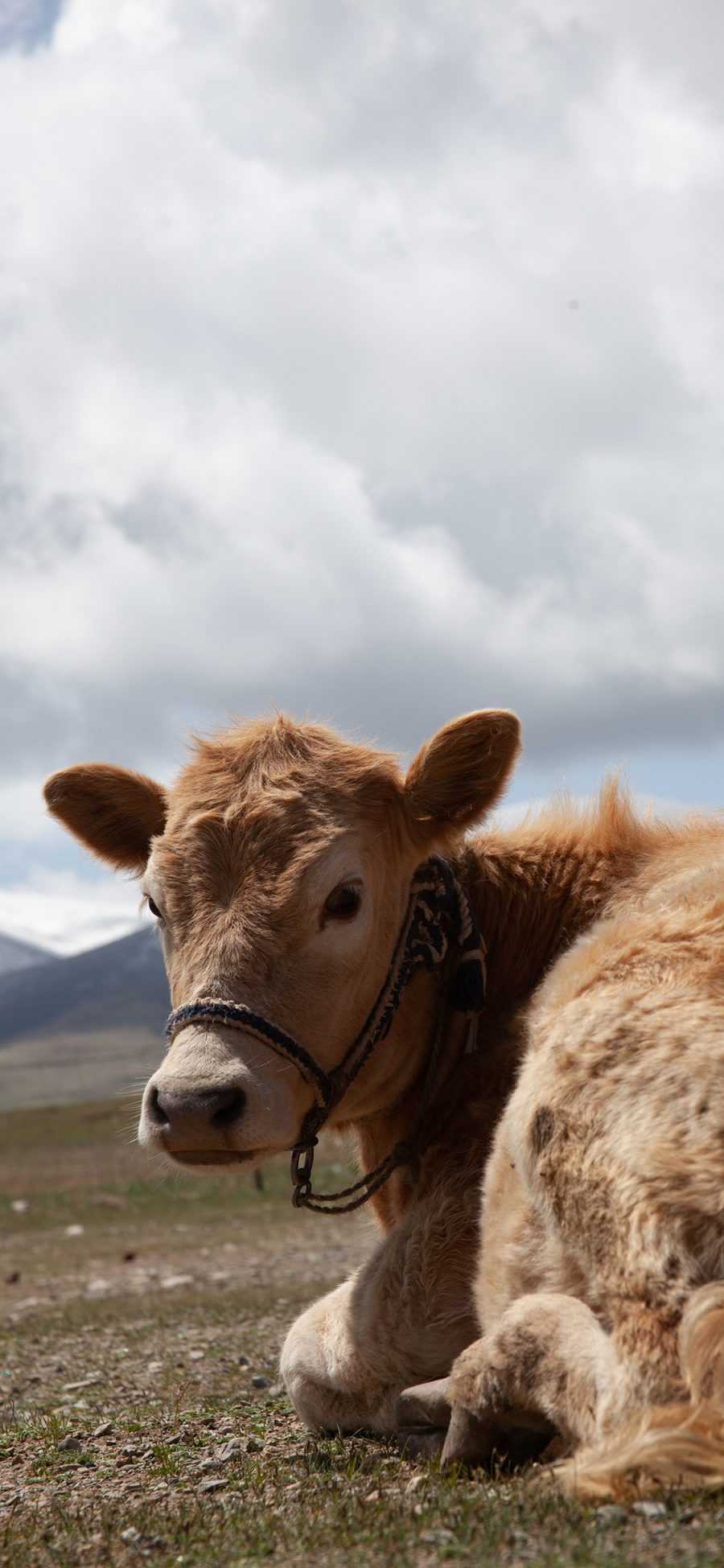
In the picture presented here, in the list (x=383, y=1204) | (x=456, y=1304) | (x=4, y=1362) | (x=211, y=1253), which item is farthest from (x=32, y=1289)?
(x=456, y=1304)

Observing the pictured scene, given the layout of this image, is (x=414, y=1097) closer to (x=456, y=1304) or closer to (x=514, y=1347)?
(x=456, y=1304)

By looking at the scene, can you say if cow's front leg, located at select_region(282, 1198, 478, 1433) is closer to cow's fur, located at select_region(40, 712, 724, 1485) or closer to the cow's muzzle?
cow's fur, located at select_region(40, 712, 724, 1485)

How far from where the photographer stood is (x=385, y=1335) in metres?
5.91

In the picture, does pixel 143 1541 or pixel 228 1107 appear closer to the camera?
pixel 143 1541

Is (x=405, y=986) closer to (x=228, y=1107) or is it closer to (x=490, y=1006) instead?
(x=490, y=1006)

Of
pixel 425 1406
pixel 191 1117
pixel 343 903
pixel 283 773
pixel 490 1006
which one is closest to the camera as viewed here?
pixel 191 1117

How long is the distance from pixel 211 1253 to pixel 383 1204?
14115mm

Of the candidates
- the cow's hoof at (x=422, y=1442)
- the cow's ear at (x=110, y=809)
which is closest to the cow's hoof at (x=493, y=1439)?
the cow's hoof at (x=422, y=1442)

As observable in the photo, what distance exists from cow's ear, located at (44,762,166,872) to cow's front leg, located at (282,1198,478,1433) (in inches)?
97.0

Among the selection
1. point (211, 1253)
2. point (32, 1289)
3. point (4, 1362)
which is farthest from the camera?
point (211, 1253)

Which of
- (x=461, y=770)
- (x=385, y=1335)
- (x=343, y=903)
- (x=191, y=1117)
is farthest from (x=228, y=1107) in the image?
(x=461, y=770)

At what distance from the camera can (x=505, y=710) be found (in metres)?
6.54

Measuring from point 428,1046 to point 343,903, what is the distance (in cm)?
105

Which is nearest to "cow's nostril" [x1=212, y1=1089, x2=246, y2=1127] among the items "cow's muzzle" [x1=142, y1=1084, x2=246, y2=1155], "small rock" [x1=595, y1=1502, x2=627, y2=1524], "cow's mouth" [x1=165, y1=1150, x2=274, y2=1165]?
"cow's muzzle" [x1=142, y1=1084, x2=246, y2=1155]
